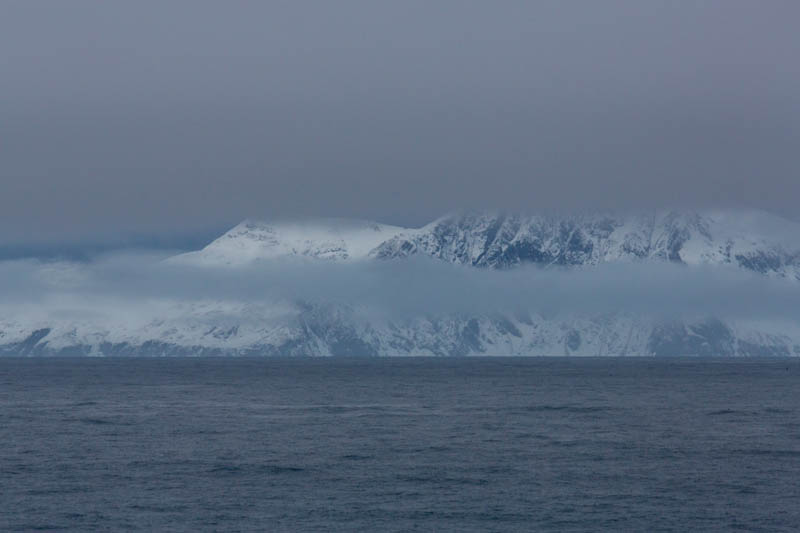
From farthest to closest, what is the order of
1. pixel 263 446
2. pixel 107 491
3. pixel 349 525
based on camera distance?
pixel 263 446, pixel 107 491, pixel 349 525

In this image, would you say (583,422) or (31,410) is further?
(31,410)

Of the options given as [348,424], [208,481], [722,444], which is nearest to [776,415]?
[722,444]

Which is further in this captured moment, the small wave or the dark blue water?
the small wave

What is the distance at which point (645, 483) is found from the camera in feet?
307

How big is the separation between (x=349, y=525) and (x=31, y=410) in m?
104

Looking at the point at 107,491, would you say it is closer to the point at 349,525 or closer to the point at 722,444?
the point at 349,525

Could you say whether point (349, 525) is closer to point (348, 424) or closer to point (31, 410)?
point (348, 424)

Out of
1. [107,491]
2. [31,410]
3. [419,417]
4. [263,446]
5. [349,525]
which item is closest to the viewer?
[349,525]

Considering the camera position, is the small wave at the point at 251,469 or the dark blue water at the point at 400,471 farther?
the small wave at the point at 251,469

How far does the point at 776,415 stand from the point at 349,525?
97.2 metres

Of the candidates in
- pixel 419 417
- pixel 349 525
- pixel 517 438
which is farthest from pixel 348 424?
pixel 349 525

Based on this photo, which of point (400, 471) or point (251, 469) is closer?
point (400, 471)

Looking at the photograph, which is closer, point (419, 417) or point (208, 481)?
point (208, 481)

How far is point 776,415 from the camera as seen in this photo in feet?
522
